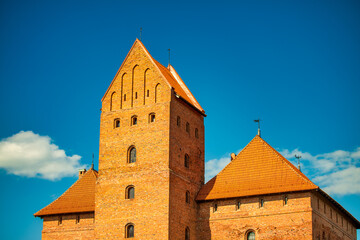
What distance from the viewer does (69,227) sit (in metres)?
44.5

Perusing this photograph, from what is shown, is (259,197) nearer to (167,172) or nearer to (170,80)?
(167,172)

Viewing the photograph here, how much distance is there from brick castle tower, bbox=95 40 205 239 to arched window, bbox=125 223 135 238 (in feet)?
0.67

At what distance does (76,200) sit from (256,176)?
12459 millimetres

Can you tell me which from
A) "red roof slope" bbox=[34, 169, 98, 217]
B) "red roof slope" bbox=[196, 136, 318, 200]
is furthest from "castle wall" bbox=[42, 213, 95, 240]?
"red roof slope" bbox=[196, 136, 318, 200]

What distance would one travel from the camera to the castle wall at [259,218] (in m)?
38.7

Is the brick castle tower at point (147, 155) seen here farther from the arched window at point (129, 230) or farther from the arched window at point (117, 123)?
the arched window at point (129, 230)

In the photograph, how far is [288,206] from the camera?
39.4 m

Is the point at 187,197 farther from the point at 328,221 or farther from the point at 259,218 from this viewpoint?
the point at 328,221

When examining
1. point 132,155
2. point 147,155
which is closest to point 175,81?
point 132,155

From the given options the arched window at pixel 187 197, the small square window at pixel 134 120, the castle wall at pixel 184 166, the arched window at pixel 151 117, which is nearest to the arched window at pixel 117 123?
the small square window at pixel 134 120

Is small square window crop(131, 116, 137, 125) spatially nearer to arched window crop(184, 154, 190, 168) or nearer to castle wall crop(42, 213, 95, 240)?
arched window crop(184, 154, 190, 168)

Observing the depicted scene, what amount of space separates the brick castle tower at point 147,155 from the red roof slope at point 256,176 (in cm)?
182

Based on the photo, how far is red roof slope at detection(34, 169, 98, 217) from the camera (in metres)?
44.6

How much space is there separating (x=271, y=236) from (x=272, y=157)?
5411mm
